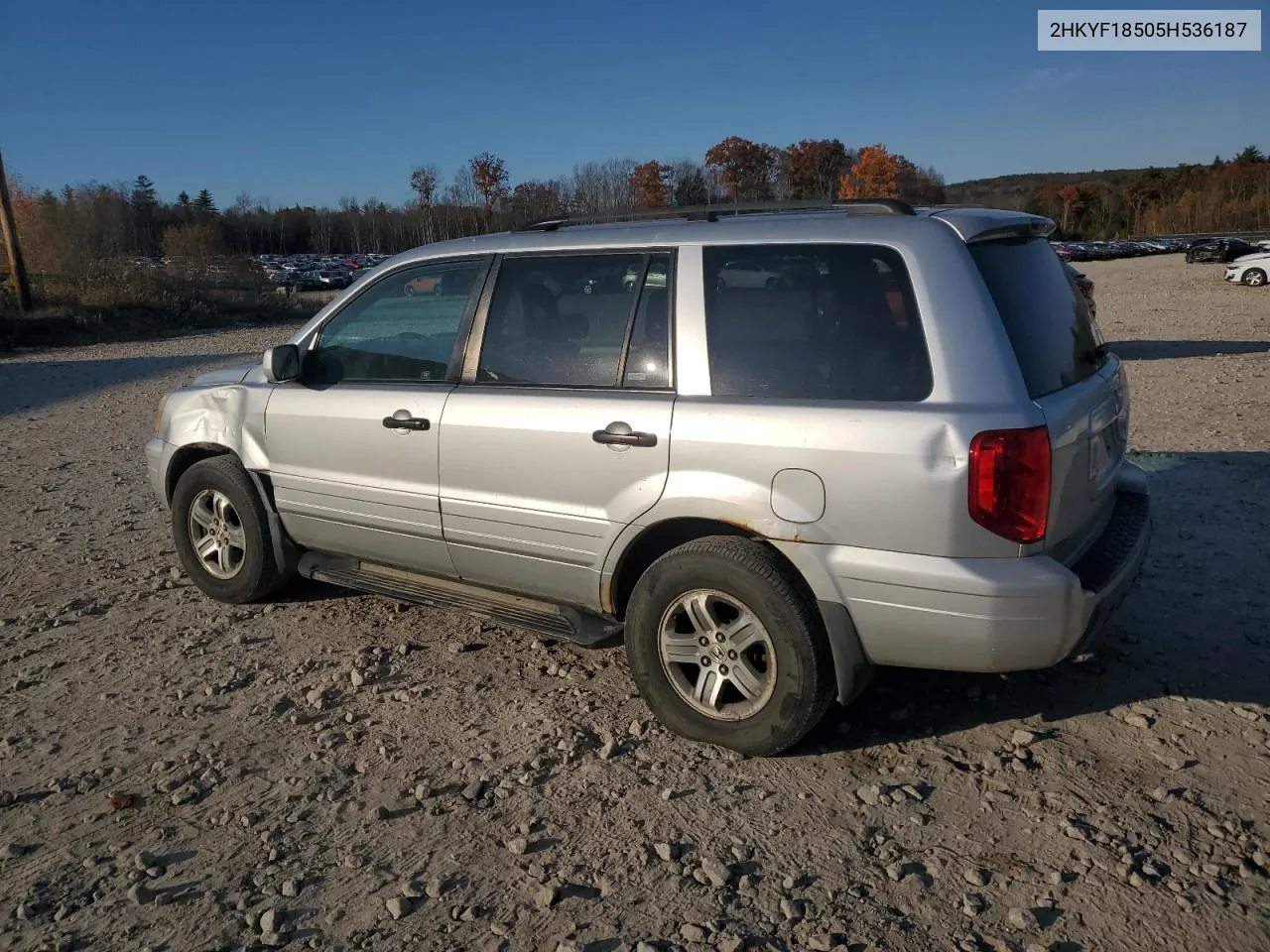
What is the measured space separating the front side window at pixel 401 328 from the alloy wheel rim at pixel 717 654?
157 centimetres

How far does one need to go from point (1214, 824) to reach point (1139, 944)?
2.38ft

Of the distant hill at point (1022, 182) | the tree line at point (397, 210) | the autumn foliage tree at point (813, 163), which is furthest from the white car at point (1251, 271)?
the distant hill at point (1022, 182)

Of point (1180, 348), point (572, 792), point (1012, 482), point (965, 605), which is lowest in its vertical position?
point (1180, 348)

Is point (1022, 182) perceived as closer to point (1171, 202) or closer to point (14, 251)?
point (1171, 202)

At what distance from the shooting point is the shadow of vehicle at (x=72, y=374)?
1444 centimetres

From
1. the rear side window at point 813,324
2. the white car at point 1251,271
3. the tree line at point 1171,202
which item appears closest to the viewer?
the rear side window at point 813,324

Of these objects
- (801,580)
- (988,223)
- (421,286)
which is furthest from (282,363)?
(988,223)

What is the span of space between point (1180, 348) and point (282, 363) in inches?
599

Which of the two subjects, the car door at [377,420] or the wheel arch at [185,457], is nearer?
the car door at [377,420]

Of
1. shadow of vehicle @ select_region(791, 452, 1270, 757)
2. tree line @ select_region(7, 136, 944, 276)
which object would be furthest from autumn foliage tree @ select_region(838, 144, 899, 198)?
shadow of vehicle @ select_region(791, 452, 1270, 757)

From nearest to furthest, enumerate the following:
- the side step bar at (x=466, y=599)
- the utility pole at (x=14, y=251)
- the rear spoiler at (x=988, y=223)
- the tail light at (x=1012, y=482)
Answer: the tail light at (x=1012, y=482), the rear spoiler at (x=988, y=223), the side step bar at (x=466, y=599), the utility pole at (x=14, y=251)

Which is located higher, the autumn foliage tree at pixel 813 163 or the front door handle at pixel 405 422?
the autumn foliage tree at pixel 813 163

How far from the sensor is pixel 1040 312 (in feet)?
12.0

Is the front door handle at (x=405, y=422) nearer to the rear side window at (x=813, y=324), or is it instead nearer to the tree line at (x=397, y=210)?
the rear side window at (x=813, y=324)
